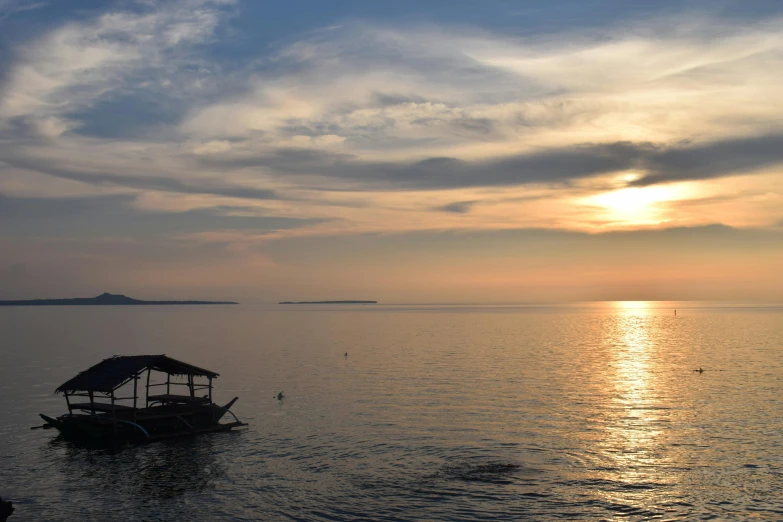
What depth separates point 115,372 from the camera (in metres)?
41.9

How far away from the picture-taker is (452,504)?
28.4m

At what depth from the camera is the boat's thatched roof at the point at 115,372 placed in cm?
4062

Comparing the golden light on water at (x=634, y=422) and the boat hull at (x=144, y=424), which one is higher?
the boat hull at (x=144, y=424)

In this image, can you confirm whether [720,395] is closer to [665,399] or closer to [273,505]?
A: [665,399]

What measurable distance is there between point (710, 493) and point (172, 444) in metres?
31.2

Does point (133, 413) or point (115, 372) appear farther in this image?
point (133, 413)

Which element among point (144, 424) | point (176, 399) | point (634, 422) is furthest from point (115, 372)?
point (634, 422)

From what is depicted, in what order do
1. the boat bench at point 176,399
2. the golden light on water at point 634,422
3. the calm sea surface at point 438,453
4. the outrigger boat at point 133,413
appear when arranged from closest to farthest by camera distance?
1. the calm sea surface at point 438,453
2. the golden light on water at point 634,422
3. the outrigger boat at point 133,413
4. the boat bench at point 176,399

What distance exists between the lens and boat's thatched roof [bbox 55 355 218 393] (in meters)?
40.6

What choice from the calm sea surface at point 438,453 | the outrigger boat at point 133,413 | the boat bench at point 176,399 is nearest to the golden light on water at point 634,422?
the calm sea surface at point 438,453

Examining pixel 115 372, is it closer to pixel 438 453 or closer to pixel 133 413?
pixel 133 413

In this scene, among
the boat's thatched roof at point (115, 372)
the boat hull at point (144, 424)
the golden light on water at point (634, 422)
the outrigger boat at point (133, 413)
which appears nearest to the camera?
the golden light on water at point (634, 422)

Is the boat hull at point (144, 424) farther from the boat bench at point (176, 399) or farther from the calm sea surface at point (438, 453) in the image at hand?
the calm sea surface at point (438, 453)

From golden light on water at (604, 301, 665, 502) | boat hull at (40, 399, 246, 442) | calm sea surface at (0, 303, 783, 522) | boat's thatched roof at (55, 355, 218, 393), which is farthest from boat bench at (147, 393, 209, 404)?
golden light on water at (604, 301, 665, 502)
